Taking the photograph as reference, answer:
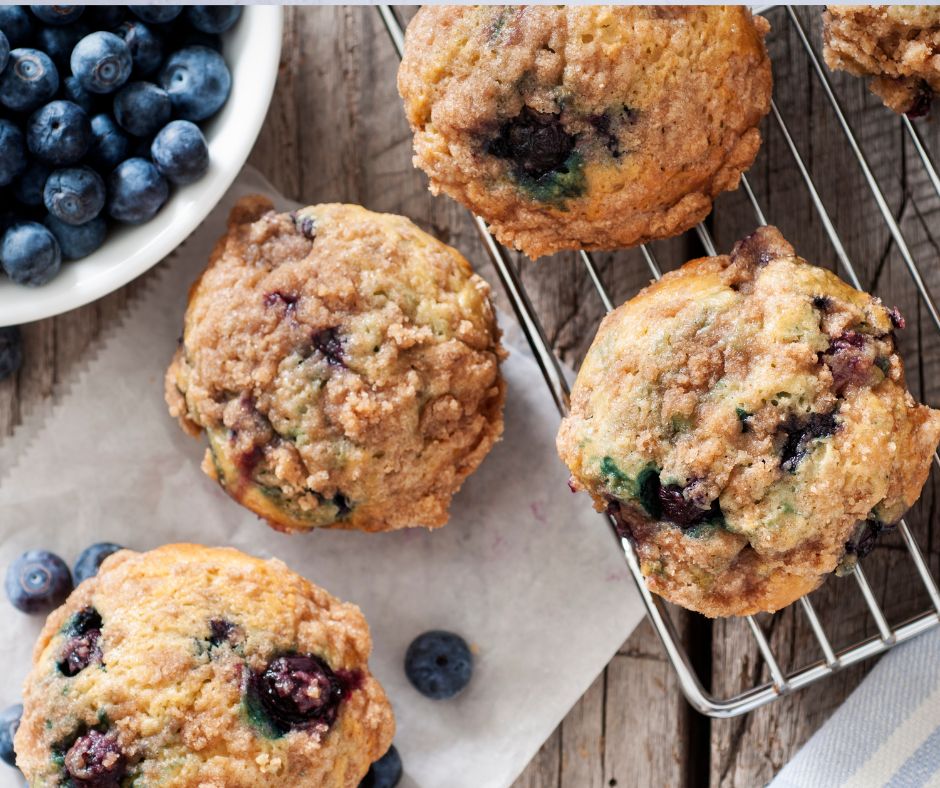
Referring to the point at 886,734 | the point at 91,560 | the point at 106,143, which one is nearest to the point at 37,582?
the point at 91,560

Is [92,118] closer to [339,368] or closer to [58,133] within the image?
[58,133]

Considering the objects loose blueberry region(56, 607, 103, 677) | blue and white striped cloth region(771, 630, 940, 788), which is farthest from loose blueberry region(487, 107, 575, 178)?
blue and white striped cloth region(771, 630, 940, 788)

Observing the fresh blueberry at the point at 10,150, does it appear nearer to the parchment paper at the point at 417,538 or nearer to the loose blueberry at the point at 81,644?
the parchment paper at the point at 417,538

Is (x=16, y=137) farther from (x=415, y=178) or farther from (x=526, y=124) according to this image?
(x=526, y=124)

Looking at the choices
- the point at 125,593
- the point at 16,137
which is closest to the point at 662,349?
the point at 125,593

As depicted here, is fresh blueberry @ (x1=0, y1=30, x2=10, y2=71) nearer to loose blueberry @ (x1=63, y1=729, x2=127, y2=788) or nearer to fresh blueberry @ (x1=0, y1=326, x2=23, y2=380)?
fresh blueberry @ (x1=0, y1=326, x2=23, y2=380)

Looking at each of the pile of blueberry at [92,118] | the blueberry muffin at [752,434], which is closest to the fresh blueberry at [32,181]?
the pile of blueberry at [92,118]
